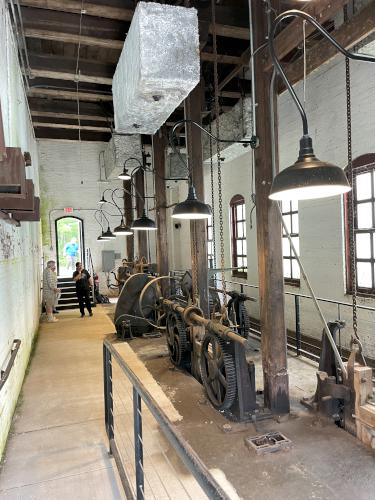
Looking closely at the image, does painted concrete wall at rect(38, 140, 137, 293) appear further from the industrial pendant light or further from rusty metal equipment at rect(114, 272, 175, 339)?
the industrial pendant light

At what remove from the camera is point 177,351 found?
4.88 m

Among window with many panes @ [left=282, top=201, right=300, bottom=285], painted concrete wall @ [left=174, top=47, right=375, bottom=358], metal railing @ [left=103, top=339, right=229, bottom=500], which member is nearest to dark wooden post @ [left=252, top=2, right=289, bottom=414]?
metal railing @ [left=103, top=339, right=229, bottom=500]

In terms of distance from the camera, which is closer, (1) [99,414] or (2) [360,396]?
(2) [360,396]

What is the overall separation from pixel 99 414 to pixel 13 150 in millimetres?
2700

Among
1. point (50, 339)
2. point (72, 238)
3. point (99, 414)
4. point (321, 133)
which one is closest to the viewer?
point (99, 414)

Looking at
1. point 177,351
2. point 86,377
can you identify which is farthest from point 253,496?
point 86,377

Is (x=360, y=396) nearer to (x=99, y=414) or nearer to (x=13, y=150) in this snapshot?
(x=99, y=414)

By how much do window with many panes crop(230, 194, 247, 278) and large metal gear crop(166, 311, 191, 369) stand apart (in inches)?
166

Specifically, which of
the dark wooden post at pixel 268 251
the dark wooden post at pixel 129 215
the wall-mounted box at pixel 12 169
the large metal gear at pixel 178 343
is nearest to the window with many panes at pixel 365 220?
the dark wooden post at pixel 268 251

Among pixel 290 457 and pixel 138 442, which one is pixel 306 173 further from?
pixel 290 457

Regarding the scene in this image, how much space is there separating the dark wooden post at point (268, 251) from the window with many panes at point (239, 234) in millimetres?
5385

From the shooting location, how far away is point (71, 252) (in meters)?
12.2

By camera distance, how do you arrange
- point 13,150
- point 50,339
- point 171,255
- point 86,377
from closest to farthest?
point 13,150 → point 86,377 → point 50,339 → point 171,255

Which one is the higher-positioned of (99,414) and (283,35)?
(283,35)
